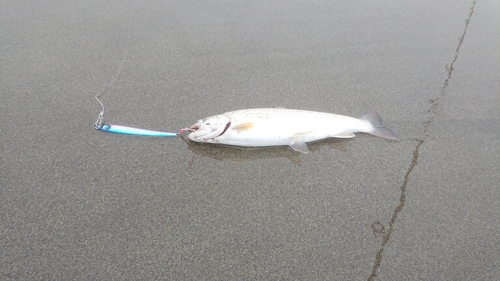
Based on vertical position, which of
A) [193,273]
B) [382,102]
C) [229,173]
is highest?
[382,102]

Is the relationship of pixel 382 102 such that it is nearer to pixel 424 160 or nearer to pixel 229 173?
pixel 424 160

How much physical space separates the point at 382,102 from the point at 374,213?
164 centimetres

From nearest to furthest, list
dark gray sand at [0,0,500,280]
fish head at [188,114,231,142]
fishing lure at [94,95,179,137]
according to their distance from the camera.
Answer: dark gray sand at [0,0,500,280], fish head at [188,114,231,142], fishing lure at [94,95,179,137]

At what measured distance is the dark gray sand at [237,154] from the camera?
8.32 feet

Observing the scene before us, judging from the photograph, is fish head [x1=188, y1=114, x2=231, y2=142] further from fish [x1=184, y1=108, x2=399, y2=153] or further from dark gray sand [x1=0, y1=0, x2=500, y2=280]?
dark gray sand [x1=0, y1=0, x2=500, y2=280]

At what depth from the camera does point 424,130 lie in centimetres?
360

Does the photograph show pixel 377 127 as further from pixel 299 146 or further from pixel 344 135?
pixel 299 146

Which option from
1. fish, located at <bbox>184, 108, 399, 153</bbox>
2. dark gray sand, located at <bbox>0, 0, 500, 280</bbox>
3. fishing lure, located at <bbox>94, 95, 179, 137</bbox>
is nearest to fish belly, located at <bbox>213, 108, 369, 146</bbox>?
fish, located at <bbox>184, 108, 399, 153</bbox>

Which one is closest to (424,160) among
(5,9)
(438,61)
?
(438,61)

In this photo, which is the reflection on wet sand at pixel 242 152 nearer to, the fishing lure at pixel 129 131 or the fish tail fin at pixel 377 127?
the fishing lure at pixel 129 131

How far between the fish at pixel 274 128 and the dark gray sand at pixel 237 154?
0.38 feet

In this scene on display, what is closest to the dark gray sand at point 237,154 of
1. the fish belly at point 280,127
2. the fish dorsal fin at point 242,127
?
the fish belly at point 280,127

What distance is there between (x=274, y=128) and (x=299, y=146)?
0.33m

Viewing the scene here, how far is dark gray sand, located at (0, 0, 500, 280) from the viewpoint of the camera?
2535mm
